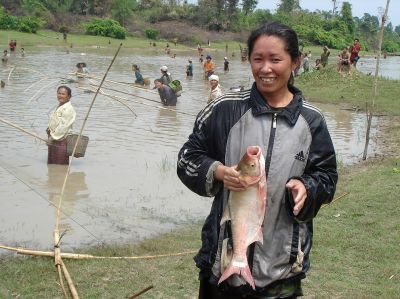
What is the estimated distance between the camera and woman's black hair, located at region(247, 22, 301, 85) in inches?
83.2

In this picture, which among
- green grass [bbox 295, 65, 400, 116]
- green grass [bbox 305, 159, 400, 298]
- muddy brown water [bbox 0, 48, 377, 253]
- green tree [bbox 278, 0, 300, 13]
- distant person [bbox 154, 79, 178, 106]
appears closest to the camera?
green grass [bbox 305, 159, 400, 298]

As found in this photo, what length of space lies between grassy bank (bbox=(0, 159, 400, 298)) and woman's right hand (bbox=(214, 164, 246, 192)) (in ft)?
7.19

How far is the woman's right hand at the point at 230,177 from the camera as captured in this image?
199cm

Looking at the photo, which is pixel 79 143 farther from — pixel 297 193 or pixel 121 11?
pixel 121 11

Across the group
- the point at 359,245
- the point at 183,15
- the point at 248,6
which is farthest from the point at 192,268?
the point at 248,6

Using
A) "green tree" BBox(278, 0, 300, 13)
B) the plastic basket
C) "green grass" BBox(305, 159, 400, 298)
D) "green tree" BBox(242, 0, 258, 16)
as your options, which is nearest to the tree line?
"green tree" BBox(242, 0, 258, 16)

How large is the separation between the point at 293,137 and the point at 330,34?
70.7 m

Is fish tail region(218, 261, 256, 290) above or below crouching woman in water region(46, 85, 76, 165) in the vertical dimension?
above

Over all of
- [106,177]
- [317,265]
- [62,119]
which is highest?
[62,119]

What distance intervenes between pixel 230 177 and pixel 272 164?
19cm

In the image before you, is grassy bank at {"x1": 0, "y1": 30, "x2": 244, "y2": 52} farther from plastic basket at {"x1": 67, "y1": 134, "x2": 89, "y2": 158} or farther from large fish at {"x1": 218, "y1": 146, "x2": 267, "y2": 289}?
large fish at {"x1": 218, "y1": 146, "x2": 267, "y2": 289}

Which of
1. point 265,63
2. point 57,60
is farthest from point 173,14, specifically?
point 265,63

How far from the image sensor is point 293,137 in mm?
2115

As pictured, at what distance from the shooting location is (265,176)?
81.4 inches
